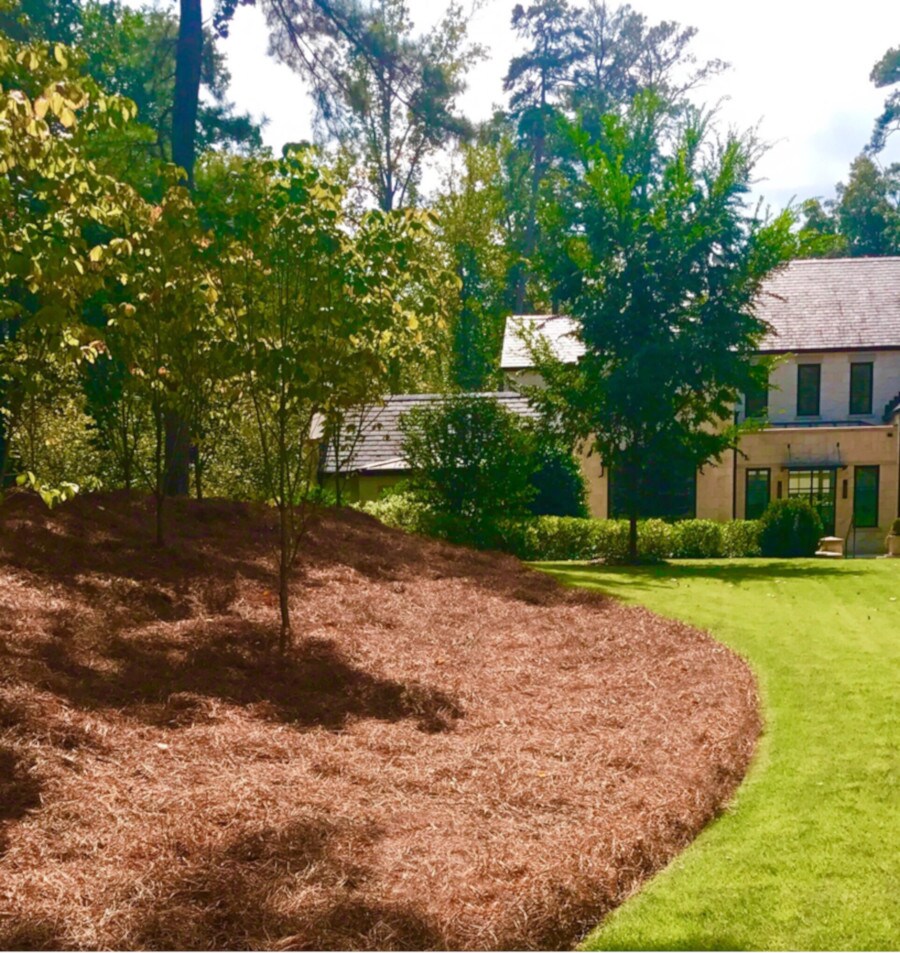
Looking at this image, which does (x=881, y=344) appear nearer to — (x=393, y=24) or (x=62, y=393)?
(x=393, y=24)

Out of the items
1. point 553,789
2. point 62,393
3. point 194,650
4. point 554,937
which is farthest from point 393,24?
point 554,937

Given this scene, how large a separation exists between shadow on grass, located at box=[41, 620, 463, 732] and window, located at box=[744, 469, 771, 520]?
23213 millimetres

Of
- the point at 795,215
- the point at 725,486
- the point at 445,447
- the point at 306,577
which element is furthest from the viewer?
the point at 725,486

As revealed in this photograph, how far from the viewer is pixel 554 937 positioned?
436cm

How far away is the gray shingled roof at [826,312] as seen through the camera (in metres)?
31.2

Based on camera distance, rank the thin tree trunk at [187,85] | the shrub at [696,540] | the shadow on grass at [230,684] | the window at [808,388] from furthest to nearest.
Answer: the window at [808,388]
the shrub at [696,540]
the thin tree trunk at [187,85]
the shadow on grass at [230,684]

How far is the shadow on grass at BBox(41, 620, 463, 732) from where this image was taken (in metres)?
6.96

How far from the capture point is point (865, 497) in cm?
2992

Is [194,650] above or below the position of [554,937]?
above

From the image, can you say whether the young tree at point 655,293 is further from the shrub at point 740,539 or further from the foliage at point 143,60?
the foliage at point 143,60

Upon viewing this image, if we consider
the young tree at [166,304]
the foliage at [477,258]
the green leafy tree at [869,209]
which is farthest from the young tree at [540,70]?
the young tree at [166,304]

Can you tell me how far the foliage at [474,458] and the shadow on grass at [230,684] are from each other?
1071cm

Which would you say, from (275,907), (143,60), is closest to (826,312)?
(143,60)

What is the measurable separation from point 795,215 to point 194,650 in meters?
16.9
